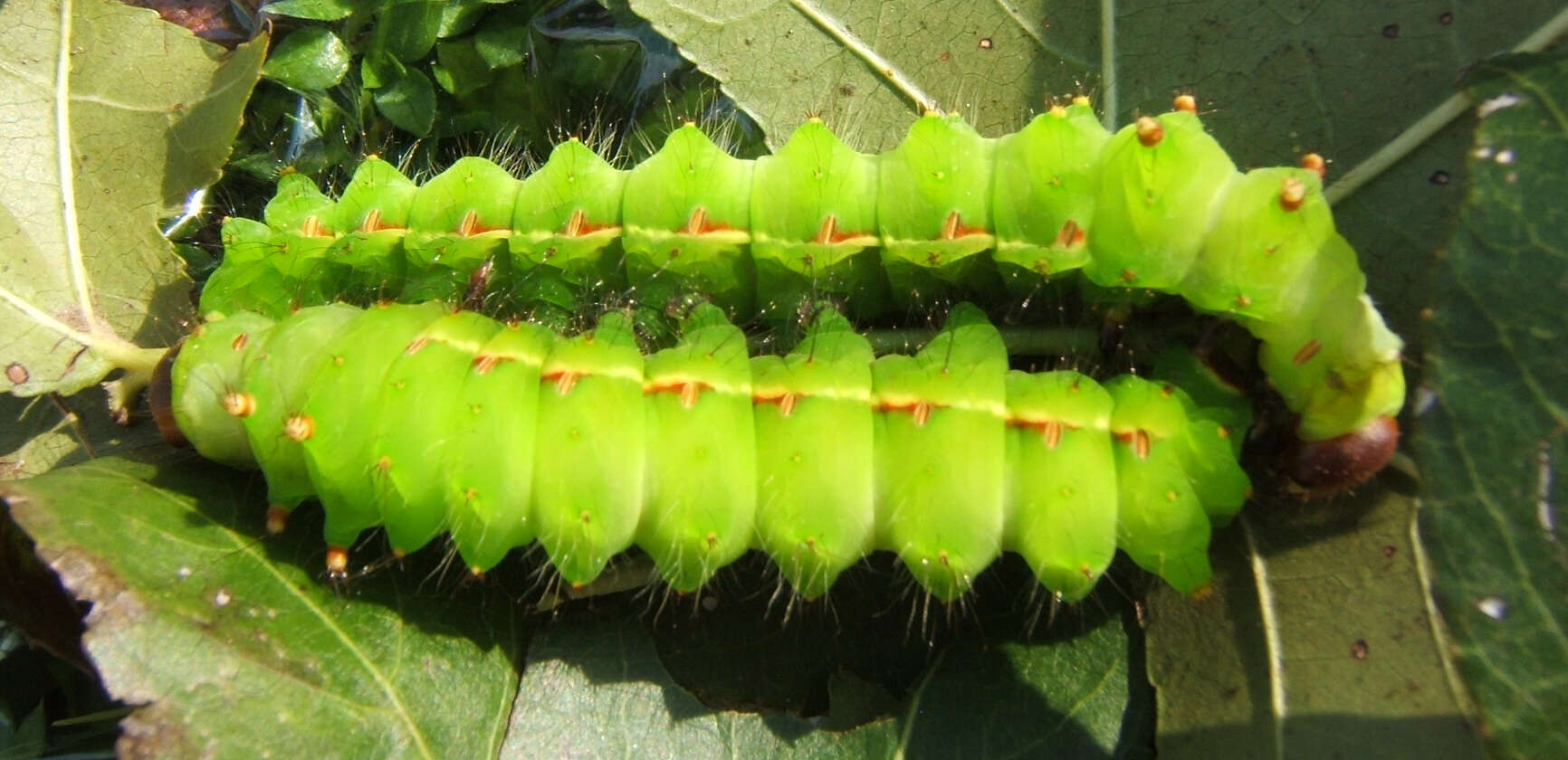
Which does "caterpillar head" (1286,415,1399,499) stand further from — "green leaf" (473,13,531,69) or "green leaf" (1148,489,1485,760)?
"green leaf" (473,13,531,69)

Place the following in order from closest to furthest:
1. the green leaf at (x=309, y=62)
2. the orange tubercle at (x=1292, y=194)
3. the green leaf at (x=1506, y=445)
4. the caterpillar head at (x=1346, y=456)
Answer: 1. the green leaf at (x=1506, y=445)
2. the orange tubercle at (x=1292, y=194)
3. the caterpillar head at (x=1346, y=456)
4. the green leaf at (x=309, y=62)

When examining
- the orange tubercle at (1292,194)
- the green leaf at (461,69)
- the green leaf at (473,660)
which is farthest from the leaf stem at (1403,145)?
the green leaf at (461,69)

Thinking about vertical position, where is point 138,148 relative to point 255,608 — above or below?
above

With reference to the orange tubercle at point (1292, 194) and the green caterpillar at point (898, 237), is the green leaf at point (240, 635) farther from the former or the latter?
the orange tubercle at point (1292, 194)

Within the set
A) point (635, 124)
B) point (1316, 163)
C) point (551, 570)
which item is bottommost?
point (551, 570)

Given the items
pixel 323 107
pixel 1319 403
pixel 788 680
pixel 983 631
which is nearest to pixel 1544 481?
pixel 1319 403

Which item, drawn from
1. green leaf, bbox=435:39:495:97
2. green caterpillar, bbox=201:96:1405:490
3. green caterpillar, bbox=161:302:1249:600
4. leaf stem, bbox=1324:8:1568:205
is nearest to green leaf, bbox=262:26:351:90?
green leaf, bbox=435:39:495:97

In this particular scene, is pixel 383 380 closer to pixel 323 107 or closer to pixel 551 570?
pixel 551 570
